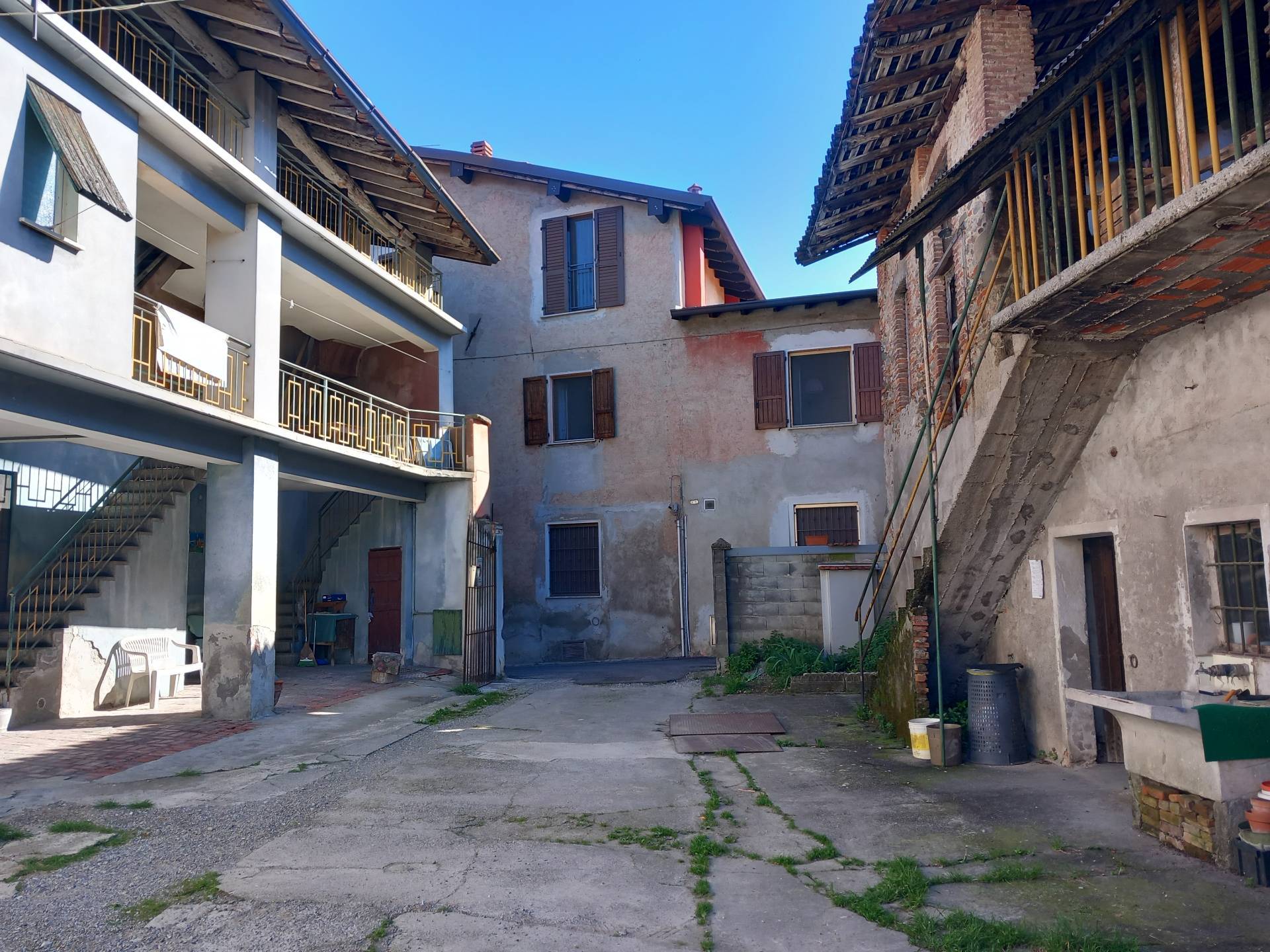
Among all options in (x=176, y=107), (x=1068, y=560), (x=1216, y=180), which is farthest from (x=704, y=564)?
(x=1216, y=180)

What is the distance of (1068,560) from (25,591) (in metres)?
11.2

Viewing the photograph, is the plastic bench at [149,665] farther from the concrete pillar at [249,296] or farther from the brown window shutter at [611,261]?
the brown window shutter at [611,261]

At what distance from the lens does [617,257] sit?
18031mm

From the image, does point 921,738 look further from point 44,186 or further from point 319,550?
point 319,550

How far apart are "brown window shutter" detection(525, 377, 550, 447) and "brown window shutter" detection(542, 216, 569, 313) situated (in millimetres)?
1544

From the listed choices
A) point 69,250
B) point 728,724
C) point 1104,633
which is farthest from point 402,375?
point 1104,633

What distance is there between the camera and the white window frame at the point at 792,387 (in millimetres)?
16766

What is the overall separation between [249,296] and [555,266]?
851 centimetres

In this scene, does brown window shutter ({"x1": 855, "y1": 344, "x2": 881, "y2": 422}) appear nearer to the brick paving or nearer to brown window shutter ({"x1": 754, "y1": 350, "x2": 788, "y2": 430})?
brown window shutter ({"x1": 754, "y1": 350, "x2": 788, "y2": 430})

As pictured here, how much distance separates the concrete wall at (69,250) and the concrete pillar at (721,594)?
7651 mm

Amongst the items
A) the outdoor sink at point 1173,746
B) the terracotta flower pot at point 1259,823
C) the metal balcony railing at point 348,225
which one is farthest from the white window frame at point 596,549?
the terracotta flower pot at point 1259,823

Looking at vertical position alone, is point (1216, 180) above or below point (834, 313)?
below

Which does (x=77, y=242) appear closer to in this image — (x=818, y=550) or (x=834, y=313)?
(x=818, y=550)

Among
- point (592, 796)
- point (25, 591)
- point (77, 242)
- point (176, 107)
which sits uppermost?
point (176, 107)
